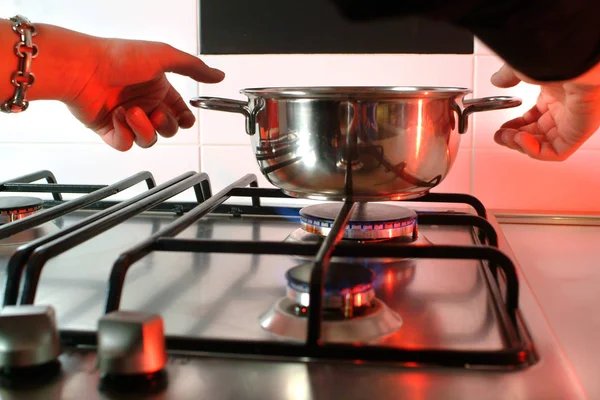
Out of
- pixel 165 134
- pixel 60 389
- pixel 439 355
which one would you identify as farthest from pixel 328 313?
pixel 165 134

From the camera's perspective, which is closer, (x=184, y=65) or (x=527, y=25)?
(x=527, y=25)

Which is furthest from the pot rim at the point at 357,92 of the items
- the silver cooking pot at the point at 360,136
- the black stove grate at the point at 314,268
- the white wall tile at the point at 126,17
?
the white wall tile at the point at 126,17

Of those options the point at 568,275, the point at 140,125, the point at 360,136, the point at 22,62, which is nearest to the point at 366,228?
the point at 360,136

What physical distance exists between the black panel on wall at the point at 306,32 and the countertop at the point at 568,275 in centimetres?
27

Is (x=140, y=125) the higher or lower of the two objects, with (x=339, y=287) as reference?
higher

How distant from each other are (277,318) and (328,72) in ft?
1.77

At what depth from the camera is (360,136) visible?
2.06 feet

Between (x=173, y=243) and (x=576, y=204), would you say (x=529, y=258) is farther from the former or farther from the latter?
(x=173, y=243)

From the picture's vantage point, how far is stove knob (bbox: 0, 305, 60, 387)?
0.44 metres

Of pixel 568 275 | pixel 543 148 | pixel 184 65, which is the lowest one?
pixel 568 275

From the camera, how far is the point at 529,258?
2.54ft

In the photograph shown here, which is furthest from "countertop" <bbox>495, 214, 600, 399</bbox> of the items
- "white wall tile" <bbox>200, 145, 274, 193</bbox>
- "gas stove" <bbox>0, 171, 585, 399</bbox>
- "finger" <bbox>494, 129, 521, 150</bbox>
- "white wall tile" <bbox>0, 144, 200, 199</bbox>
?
"white wall tile" <bbox>0, 144, 200, 199</bbox>

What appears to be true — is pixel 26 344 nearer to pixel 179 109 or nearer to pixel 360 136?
pixel 360 136

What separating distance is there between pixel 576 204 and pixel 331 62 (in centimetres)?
41
